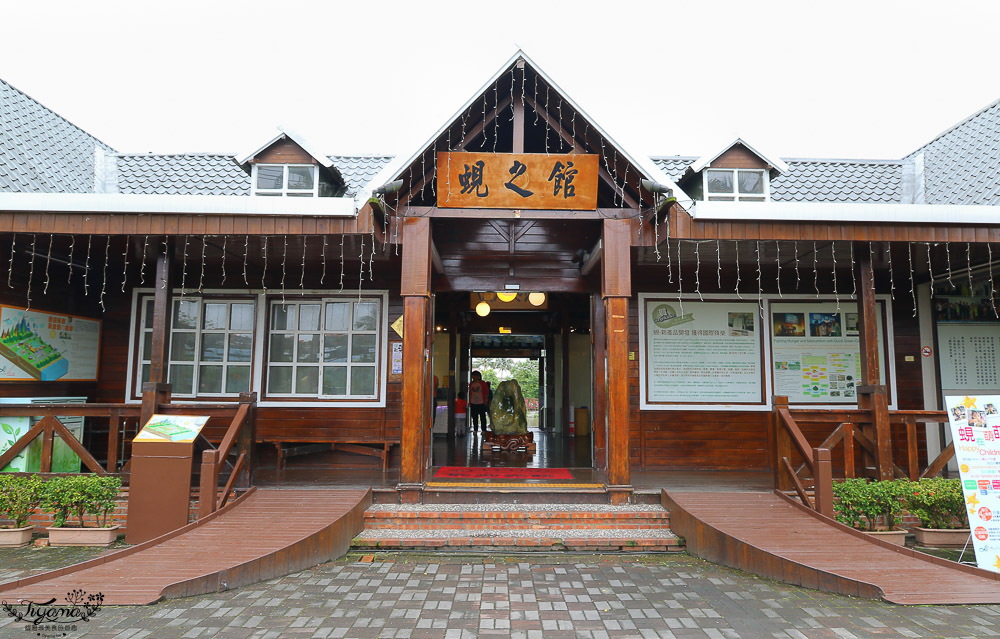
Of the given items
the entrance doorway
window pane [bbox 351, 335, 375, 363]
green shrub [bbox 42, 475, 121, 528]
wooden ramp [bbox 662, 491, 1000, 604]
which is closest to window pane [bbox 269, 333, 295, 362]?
window pane [bbox 351, 335, 375, 363]

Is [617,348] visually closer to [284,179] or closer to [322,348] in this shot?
[322,348]

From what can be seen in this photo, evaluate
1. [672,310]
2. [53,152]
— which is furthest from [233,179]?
[672,310]

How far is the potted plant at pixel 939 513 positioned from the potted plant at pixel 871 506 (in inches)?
5.5

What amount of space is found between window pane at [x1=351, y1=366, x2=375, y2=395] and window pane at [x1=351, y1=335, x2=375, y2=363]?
0.46 feet

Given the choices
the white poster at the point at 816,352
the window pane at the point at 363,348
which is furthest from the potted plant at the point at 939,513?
the window pane at the point at 363,348

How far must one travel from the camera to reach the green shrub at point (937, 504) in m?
5.64

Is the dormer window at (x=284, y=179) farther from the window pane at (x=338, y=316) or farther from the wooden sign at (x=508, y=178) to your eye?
the wooden sign at (x=508, y=178)

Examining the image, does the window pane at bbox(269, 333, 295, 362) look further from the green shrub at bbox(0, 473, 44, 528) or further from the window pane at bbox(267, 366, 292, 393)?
the green shrub at bbox(0, 473, 44, 528)

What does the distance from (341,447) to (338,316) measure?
6.66ft

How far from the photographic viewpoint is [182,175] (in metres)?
9.10

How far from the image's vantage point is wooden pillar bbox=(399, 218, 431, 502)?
6.08 m

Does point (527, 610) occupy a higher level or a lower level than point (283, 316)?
lower

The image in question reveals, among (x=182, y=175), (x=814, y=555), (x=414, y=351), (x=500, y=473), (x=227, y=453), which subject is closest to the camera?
(x=814, y=555)

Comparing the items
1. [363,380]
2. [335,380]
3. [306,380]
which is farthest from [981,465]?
[306,380]
